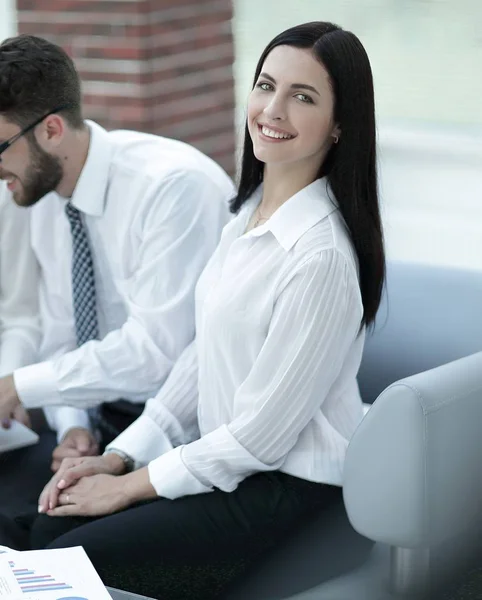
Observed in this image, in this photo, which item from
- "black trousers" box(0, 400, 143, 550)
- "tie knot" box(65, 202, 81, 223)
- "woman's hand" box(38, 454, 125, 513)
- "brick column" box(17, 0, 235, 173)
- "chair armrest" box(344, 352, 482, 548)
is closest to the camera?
"chair armrest" box(344, 352, 482, 548)

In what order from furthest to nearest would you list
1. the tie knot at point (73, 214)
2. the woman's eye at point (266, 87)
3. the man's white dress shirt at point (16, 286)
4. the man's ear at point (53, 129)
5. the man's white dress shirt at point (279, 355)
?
the man's white dress shirt at point (16, 286) → the tie knot at point (73, 214) → the man's ear at point (53, 129) → the woman's eye at point (266, 87) → the man's white dress shirt at point (279, 355)

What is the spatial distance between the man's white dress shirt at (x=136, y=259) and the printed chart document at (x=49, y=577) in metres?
0.69

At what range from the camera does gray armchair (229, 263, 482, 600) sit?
75.0 inches

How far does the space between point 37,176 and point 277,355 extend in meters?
0.82

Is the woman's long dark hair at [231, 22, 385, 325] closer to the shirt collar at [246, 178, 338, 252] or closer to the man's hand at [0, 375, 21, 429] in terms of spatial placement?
the shirt collar at [246, 178, 338, 252]

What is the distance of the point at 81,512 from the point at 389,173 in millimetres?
4229

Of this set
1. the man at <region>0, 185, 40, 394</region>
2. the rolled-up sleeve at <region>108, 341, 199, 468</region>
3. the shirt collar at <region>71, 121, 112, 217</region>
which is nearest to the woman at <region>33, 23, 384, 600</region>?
the rolled-up sleeve at <region>108, 341, 199, 468</region>

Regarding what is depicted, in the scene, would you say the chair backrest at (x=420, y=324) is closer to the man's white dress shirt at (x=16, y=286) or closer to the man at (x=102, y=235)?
the man at (x=102, y=235)

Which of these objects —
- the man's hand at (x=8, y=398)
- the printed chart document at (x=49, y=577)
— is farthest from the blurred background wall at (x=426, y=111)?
the printed chart document at (x=49, y=577)

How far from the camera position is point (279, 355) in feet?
6.75

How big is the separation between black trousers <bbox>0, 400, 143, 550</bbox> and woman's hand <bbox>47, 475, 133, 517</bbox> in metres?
0.16

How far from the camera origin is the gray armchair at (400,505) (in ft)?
6.25

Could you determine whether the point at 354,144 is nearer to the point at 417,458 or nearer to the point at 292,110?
the point at 292,110

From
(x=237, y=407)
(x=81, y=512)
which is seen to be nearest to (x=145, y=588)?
(x=81, y=512)
